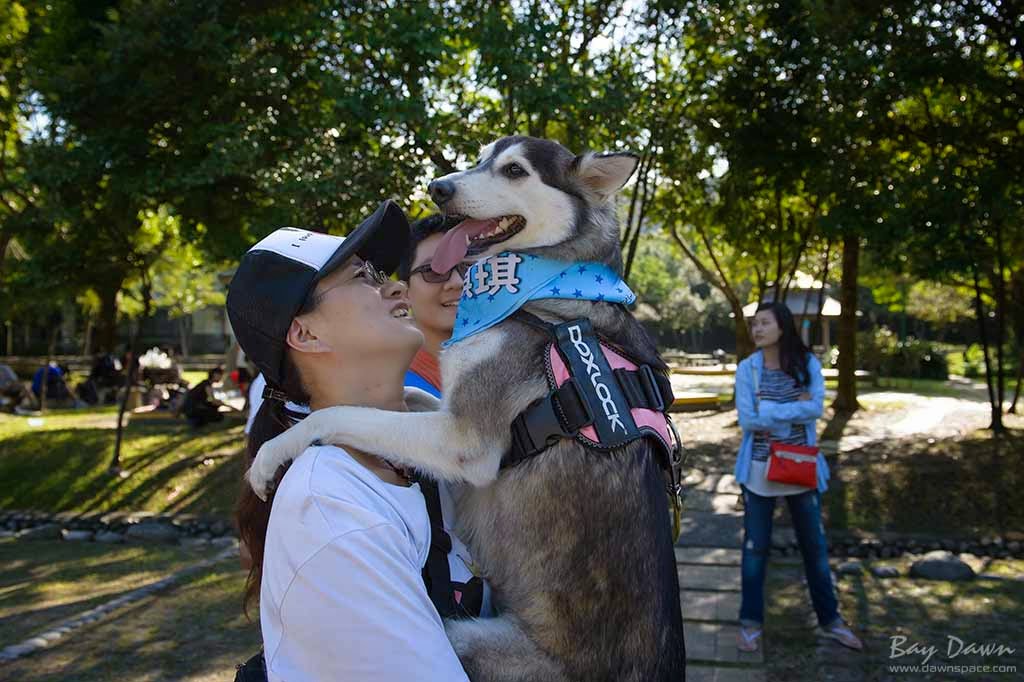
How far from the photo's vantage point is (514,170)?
10.5ft

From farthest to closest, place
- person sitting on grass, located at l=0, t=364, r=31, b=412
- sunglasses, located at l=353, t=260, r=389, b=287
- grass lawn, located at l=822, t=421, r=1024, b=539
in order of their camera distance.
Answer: person sitting on grass, located at l=0, t=364, r=31, b=412 → grass lawn, located at l=822, t=421, r=1024, b=539 → sunglasses, located at l=353, t=260, r=389, b=287

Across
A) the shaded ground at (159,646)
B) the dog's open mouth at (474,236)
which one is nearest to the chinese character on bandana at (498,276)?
the dog's open mouth at (474,236)

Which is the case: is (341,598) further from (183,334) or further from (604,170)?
(183,334)

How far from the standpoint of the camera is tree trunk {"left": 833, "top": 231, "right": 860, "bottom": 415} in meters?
18.2

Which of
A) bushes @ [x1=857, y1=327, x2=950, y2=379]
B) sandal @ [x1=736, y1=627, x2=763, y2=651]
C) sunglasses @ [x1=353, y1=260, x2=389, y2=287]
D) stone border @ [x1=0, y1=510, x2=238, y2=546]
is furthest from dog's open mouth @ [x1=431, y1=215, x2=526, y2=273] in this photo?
bushes @ [x1=857, y1=327, x2=950, y2=379]

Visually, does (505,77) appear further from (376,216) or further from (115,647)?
(376,216)

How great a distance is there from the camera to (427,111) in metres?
10.8

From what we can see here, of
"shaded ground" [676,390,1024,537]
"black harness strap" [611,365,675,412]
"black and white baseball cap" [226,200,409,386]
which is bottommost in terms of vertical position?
"shaded ground" [676,390,1024,537]

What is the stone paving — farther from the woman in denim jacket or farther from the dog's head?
the dog's head

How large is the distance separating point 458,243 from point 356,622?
5.68 feet

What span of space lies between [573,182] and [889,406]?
2125cm

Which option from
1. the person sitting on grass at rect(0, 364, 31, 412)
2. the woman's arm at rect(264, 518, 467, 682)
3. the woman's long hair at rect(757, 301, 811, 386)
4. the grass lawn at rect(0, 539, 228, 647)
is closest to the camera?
the woman's arm at rect(264, 518, 467, 682)

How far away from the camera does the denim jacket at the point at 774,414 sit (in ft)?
22.4

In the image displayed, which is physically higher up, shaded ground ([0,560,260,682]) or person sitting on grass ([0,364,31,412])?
person sitting on grass ([0,364,31,412])
